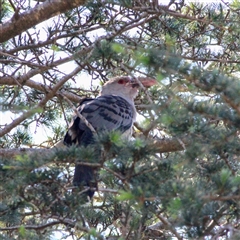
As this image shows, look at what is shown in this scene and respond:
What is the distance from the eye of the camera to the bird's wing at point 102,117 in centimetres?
549

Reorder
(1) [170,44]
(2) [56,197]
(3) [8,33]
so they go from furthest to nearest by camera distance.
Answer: (3) [8,33], (2) [56,197], (1) [170,44]

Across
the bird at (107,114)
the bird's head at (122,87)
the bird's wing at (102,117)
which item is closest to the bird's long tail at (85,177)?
the bird at (107,114)

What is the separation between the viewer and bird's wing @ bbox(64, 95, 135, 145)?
18.0 ft

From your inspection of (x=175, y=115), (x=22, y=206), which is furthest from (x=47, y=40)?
(x=175, y=115)

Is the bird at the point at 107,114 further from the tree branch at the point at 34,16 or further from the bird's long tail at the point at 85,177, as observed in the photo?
the tree branch at the point at 34,16

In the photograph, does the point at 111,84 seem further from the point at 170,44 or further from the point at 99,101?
the point at 170,44

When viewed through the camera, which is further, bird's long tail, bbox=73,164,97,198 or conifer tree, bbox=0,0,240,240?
bird's long tail, bbox=73,164,97,198

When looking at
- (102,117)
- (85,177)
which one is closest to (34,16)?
(102,117)

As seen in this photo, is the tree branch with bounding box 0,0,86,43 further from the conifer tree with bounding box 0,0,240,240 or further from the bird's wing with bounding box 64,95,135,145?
the bird's wing with bounding box 64,95,135,145

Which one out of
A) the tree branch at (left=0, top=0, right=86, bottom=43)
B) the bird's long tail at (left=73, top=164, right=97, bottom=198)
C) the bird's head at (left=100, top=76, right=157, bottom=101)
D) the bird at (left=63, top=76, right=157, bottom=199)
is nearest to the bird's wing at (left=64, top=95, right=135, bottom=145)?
the bird at (left=63, top=76, right=157, bottom=199)

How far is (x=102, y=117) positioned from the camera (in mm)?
5863

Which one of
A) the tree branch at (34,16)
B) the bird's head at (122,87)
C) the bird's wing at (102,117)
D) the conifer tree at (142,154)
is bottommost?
the conifer tree at (142,154)

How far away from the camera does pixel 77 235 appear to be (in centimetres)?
531

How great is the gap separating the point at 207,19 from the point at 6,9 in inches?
71.6
